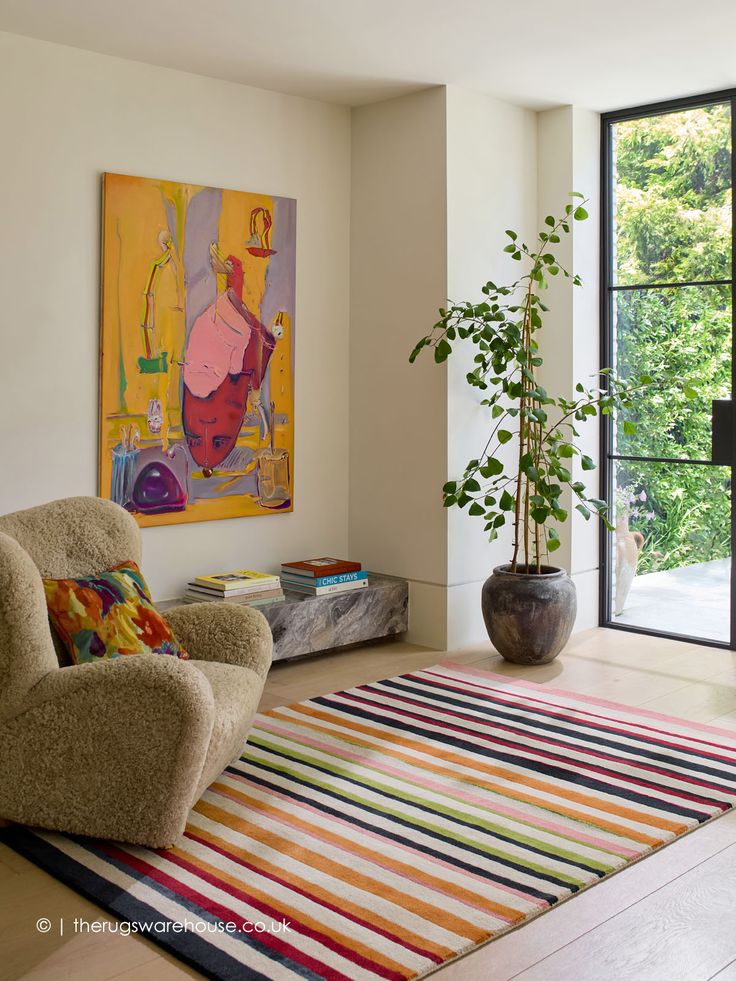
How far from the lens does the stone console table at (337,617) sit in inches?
173

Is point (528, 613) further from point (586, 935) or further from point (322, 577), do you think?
point (586, 935)

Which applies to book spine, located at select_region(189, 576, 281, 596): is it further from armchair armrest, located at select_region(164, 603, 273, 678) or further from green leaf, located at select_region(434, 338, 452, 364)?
green leaf, located at select_region(434, 338, 452, 364)

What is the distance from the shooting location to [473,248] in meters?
4.77

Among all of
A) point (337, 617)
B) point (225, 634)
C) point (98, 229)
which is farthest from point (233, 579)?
point (98, 229)

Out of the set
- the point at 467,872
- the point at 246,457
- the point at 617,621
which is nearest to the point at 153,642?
the point at 467,872

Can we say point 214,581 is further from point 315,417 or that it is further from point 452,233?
point 452,233

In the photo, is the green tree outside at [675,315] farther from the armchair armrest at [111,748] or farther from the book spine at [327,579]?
the armchair armrest at [111,748]

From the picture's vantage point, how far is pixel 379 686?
4.17 metres

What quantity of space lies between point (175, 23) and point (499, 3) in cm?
119

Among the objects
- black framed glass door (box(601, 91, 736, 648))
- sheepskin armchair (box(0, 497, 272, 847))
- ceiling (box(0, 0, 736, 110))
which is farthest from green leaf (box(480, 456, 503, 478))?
sheepskin armchair (box(0, 497, 272, 847))

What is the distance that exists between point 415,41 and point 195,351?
1548 mm

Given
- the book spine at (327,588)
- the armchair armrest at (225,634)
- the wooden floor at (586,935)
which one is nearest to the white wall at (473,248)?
the book spine at (327,588)

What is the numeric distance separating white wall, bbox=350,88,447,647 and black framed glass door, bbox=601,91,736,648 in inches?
38.8

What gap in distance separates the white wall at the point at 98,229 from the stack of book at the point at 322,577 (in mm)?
208
